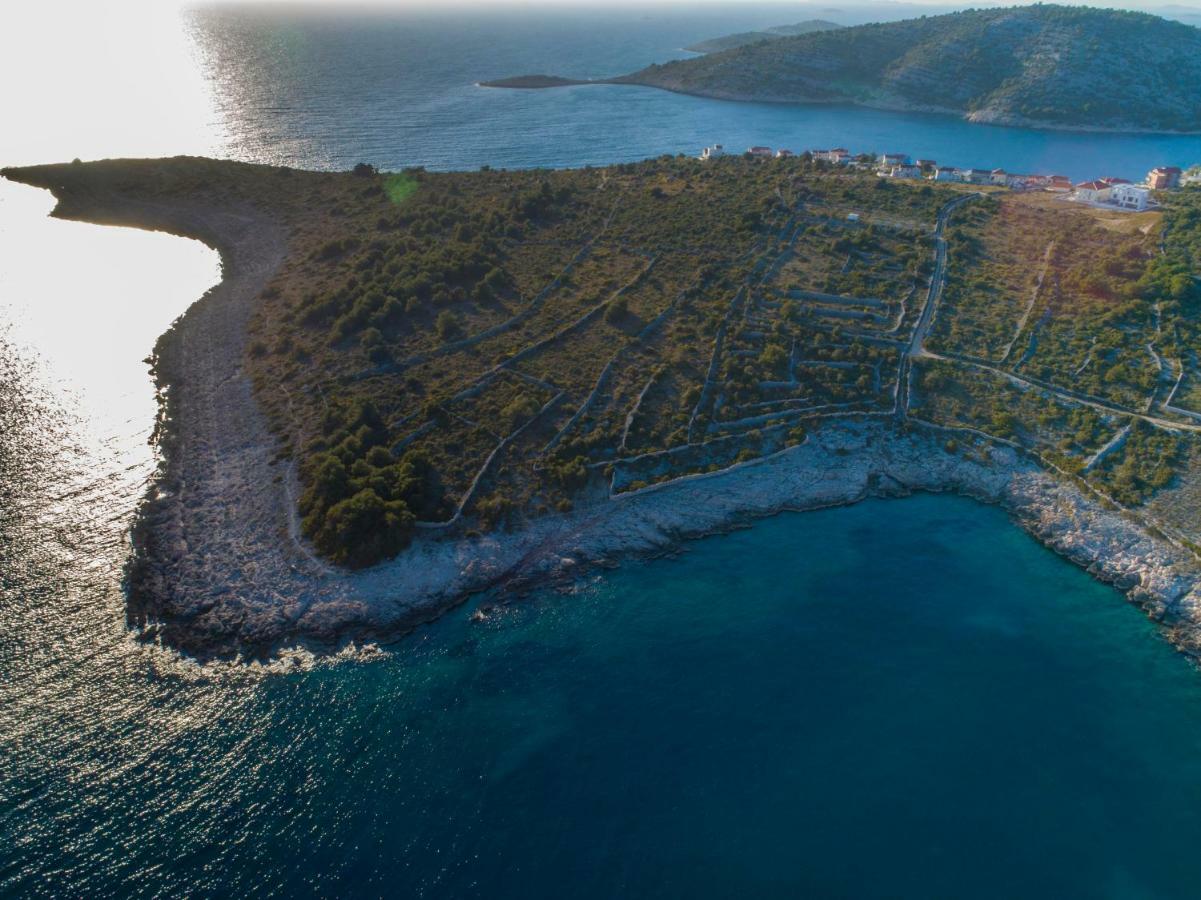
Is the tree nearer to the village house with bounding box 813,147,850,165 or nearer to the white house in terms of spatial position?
the village house with bounding box 813,147,850,165

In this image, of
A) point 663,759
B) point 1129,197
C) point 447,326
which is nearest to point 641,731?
point 663,759

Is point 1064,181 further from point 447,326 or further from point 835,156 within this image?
point 447,326

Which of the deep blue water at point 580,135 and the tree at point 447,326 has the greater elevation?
the deep blue water at point 580,135

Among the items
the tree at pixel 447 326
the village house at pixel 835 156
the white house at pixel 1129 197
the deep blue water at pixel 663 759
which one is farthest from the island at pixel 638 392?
the village house at pixel 835 156

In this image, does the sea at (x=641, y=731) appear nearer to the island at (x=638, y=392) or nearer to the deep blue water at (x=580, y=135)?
the island at (x=638, y=392)

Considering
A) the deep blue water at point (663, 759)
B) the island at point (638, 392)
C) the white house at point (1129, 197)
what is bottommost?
the deep blue water at point (663, 759)

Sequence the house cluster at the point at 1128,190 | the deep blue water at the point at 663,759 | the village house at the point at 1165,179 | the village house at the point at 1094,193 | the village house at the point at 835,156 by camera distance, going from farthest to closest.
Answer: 1. the village house at the point at 835,156
2. the village house at the point at 1165,179
3. the village house at the point at 1094,193
4. the house cluster at the point at 1128,190
5. the deep blue water at the point at 663,759

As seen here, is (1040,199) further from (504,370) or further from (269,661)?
(269,661)

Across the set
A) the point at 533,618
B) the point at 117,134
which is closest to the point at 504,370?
the point at 533,618
